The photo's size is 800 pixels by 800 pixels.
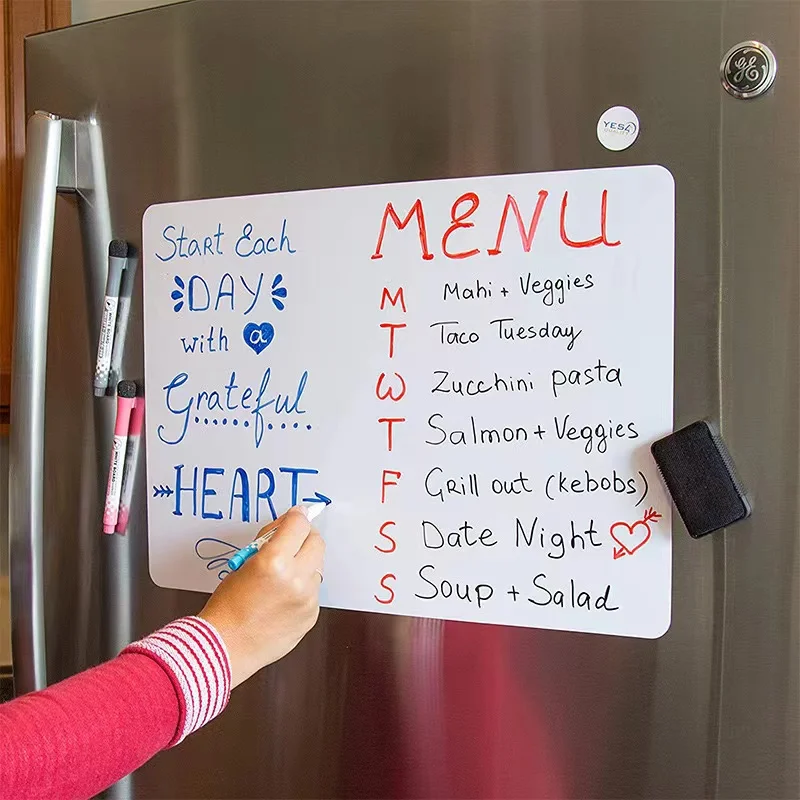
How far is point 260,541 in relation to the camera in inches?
28.3

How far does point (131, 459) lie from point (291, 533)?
221mm

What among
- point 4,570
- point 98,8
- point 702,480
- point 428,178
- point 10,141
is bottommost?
point 4,570

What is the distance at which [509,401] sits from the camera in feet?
2.25

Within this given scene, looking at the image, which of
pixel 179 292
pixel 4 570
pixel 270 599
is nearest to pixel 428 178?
pixel 179 292

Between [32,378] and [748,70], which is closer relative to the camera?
[748,70]

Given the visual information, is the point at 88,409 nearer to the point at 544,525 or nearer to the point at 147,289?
the point at 147,289

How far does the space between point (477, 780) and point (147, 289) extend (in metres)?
0.55

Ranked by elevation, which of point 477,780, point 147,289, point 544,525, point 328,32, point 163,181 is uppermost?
point 328,32

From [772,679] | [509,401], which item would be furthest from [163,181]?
[772,679]

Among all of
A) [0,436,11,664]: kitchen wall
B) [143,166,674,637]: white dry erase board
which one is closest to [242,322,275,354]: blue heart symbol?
[143,166,674,637]: white dry erase board

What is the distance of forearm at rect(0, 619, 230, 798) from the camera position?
534 millimetres

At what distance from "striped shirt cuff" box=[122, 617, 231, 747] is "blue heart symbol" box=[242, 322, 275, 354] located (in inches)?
10.1

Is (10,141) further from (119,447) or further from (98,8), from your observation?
(119,447)

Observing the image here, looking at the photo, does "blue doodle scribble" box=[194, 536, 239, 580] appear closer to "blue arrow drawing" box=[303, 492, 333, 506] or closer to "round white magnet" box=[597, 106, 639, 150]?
"blue arrow drawing" box=[303, 492, 333, 506]
